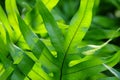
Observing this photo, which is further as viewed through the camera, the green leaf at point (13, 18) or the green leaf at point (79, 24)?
Result: the green leaf at point (13, 18)

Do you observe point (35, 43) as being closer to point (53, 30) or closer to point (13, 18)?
point (53, 30)

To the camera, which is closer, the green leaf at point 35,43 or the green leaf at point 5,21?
the green leaf at point 35,43

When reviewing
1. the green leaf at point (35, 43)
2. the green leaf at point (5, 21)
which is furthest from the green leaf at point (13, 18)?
the green leaf at point (35, 43)

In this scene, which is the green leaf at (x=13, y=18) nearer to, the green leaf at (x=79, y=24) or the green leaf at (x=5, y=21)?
the green leaf at (x=5, y=21)

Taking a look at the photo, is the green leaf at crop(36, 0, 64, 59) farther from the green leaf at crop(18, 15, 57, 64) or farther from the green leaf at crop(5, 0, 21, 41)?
the green leaf at crop(5, 0, 21, 41)

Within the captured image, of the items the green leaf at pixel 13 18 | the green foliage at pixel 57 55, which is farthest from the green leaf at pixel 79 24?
the green leaf at pixel 13 18

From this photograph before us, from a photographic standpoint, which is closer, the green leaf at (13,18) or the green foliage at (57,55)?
the green foliage at (57,55)

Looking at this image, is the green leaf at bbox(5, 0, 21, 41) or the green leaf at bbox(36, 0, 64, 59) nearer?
the green leaf at bbox(36, 0, 64, 59)

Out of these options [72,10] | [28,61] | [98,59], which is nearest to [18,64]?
[28,61]

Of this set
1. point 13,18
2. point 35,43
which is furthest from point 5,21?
point 35,43

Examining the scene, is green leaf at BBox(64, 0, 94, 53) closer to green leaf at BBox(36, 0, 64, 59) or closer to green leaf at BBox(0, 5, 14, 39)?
green leaf at BBox(36, 0, 64, 59)

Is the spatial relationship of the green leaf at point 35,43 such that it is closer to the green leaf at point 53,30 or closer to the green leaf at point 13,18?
the green leaf at point 53,30

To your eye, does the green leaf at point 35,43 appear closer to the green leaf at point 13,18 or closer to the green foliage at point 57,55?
the green foliage at point 57,55

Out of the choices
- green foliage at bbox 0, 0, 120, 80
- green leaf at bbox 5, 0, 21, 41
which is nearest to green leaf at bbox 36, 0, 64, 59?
green foliage at bbox 0, 0, 120, 80
